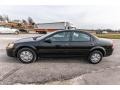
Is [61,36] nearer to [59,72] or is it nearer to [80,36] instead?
[80,36]

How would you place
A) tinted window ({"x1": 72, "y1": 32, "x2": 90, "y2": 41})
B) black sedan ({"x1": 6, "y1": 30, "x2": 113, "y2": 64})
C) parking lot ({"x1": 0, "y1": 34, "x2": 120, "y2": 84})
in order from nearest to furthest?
parking lot ({"x1": 0, "y1": 34, "x2": 120, "y2": 84}), black sedan ({"x1": 6, "y1": 30, "x2": 113, "y2": 64}), tinted window ({"x1": 72, "y1": 32, "x2": 90, "y2": 41})

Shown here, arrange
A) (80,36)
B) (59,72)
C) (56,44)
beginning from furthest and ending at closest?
(80,36), (56,44), (59,72)

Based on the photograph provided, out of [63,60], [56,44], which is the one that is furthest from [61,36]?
[63,60]

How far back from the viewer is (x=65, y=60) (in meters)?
6.69

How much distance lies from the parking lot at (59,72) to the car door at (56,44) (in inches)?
18.0

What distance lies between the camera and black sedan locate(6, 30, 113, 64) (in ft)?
20.0

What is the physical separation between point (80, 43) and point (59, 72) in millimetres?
1746

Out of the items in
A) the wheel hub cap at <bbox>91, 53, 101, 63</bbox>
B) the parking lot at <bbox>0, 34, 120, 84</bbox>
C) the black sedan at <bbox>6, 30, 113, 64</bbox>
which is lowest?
the parking lot at <bbox>0, 34, 120, 84</bbox>

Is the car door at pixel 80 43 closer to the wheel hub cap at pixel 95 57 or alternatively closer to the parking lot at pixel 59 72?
the wheel hub cap at pixel 95 57

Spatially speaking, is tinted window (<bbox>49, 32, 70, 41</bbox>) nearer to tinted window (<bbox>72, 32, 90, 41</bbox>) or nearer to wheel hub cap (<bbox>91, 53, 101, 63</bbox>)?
tinted window (<bbox>72, 32, 90, 41</bbox>)

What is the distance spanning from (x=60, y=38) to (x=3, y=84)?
2.93 m

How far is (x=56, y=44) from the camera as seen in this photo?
6.19 metres

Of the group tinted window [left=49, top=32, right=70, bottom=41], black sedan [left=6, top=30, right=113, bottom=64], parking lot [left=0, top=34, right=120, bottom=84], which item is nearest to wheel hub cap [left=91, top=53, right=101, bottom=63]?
black sedan [left=6, top=30, right=113, bottom=64]
